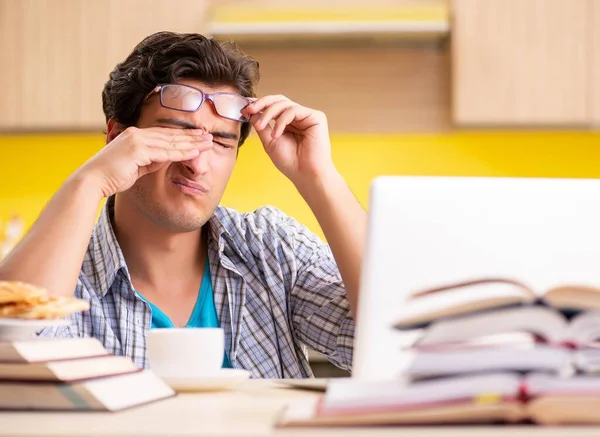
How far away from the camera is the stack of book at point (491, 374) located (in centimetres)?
70

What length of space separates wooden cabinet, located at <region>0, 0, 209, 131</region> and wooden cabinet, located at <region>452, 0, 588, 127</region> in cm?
90

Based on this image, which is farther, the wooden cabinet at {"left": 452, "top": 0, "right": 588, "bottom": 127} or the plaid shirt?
the wooden cabinet at {"left": 452, "top": 0, "right": 588, "bottom": 127}

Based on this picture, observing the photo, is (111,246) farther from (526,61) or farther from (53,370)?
(526,61)

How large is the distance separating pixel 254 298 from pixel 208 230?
20 centimetres

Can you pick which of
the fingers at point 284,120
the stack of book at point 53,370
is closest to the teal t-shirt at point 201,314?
the fingers at point 284,120

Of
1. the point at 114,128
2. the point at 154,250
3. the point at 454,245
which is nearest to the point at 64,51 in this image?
the point at 114,128

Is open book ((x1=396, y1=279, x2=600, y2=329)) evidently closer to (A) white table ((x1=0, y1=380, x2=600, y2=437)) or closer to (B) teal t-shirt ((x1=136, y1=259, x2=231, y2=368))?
(A) white table ((x1=0, y1=380, x2=600, y2=437))

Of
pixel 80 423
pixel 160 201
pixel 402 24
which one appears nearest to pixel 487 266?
pixel 80 423

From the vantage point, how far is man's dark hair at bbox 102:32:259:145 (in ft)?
6.29

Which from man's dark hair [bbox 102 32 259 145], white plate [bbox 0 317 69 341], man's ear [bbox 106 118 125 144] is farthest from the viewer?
man's ear [bbox 106 118 125 144]

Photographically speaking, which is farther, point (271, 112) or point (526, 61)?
point (526, 61)

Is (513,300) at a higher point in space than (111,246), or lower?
lower

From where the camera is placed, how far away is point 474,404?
0.69 meters

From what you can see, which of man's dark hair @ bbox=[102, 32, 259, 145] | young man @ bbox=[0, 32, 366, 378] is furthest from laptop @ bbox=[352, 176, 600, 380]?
man's dark hair @ bbox=[102, 32, 259, 145]
